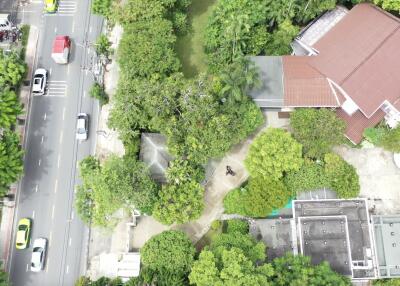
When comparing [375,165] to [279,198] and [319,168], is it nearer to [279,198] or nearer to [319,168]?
[319,168]

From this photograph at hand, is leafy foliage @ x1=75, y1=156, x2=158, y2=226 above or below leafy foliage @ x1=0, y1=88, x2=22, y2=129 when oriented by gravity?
below

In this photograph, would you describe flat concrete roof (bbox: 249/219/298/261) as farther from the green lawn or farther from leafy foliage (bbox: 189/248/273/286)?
the green lawn

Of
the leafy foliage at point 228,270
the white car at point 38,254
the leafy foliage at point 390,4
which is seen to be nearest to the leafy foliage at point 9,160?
the white car at point 38,254

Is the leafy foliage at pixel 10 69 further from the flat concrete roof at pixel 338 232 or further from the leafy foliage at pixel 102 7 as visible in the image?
the flat concrete roof at pixel 338 232

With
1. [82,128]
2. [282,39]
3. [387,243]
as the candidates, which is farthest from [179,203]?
[282,39]

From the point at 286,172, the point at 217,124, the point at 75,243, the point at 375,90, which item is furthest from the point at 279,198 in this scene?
the point at 75,243

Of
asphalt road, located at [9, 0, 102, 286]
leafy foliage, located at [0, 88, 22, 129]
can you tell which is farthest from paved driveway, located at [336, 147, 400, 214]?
leafy foliage, located at [0, 88, 22, 129]

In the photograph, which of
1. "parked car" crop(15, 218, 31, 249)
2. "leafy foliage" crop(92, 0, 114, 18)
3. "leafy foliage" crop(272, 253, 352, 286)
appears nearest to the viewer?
"leafy foliage" crop(272, 253, 352, 286)
